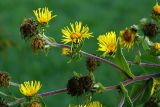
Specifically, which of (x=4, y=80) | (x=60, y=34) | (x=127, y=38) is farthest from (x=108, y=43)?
(x=60, y=34)

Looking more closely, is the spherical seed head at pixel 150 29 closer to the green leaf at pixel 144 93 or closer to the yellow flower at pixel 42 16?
the green leaf at pixel 144 93

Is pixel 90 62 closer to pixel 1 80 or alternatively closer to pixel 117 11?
pixel 1 80

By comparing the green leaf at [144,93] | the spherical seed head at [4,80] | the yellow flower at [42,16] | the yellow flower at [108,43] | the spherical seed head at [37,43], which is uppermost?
the yellow flower at [42,16]

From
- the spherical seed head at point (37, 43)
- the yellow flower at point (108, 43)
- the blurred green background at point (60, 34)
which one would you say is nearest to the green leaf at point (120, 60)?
the yellow flower at point (108, 43)

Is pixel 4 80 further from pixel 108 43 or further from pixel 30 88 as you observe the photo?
pixel 108 43

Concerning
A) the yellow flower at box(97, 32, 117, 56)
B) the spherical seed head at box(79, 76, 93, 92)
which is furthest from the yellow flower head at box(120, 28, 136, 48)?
the spherical seed head at box(79, 76, 93, 92)

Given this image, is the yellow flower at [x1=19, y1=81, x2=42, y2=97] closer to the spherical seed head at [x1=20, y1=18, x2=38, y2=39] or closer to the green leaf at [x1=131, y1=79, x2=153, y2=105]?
the spherical seed head at [x1=20, y1=18, x2=38, y2=39]

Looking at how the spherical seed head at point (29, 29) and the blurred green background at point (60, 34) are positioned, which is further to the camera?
the blurred green background at point (60, 34)

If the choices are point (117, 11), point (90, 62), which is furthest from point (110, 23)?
point (90, 62)
